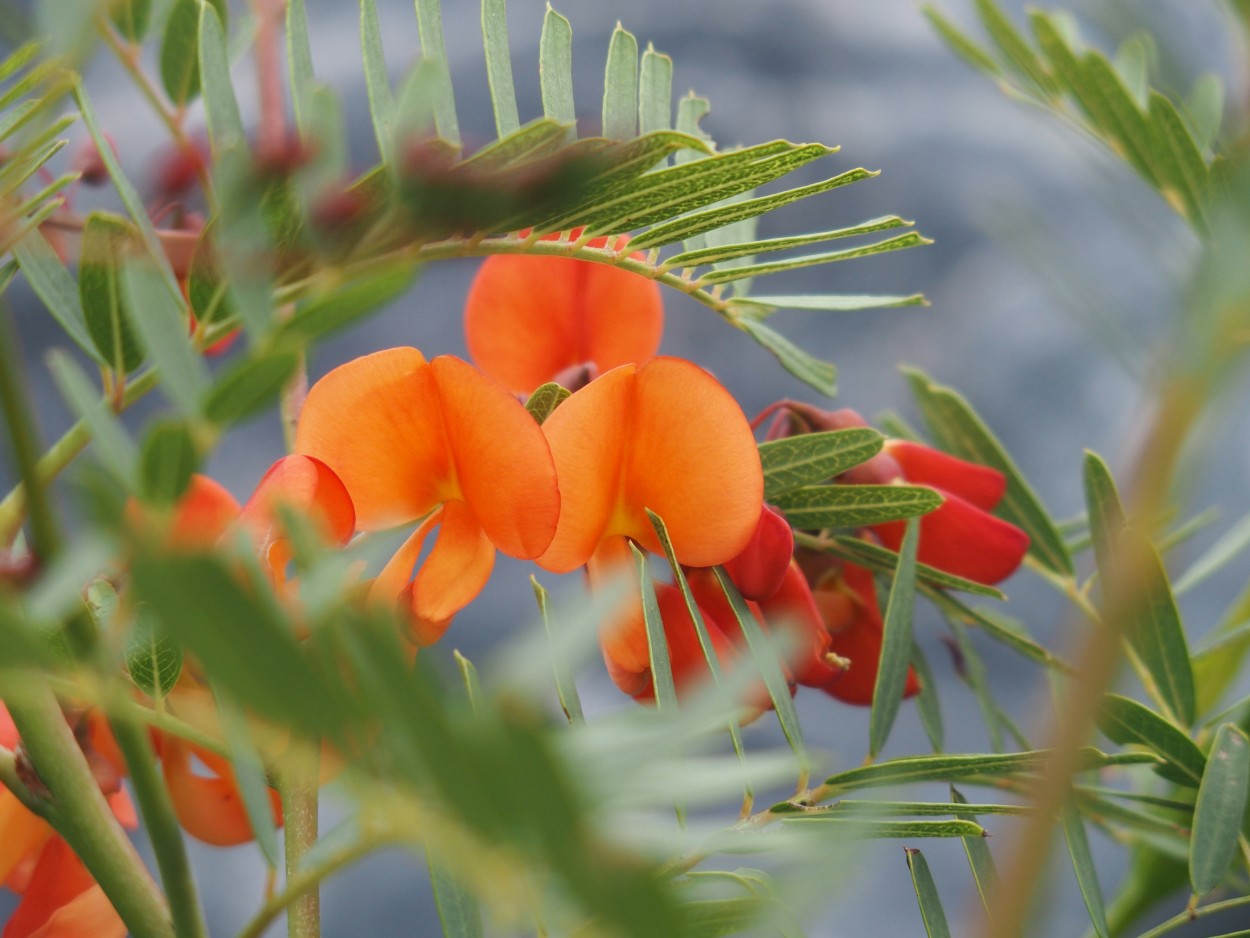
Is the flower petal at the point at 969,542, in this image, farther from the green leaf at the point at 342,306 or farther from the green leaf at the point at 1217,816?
the green leaf at the point at 342,306

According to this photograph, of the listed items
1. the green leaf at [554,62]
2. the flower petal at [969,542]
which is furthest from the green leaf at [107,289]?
the flower petal at [969,542]

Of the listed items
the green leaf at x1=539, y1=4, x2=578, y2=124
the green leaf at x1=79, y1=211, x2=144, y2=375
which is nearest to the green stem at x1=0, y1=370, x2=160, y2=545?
the green leaf at x1=79, y1=211, x2=144, y2=375

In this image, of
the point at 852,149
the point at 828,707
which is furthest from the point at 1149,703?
the point at 852,149

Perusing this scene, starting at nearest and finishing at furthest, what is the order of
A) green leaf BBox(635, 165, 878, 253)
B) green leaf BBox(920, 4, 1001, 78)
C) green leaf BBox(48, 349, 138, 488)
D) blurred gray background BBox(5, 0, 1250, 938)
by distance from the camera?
green leaf BBox(48, 349, 138, 488) → green leaf BBox(635, 165, 878, 253) → green leaf BBox(920, 4, 1001, 78) → blurred gray background BBox(5, 0, 1250, 938)

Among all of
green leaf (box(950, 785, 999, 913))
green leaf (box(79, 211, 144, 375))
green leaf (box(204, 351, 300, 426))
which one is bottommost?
green leaf (box(950, 785, 999, 913))

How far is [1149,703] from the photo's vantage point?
398mm

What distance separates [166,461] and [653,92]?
0.72 ft

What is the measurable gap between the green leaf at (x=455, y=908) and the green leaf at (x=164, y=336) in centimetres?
12

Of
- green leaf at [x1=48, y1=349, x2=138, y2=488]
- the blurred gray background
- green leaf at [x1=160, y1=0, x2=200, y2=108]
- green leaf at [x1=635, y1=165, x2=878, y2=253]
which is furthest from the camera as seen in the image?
the blurred gray background

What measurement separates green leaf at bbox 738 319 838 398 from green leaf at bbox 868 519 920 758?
52mm

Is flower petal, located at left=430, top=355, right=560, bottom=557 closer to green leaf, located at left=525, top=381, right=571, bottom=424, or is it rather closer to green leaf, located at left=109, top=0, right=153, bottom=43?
green leaf, located at left=525, top=381, right=571, bottom=424

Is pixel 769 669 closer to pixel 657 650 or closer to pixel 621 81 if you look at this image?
pixel 657 650

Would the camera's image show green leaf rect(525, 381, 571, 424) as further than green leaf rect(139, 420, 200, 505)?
Yes

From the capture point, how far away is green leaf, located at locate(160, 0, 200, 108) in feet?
1.19
